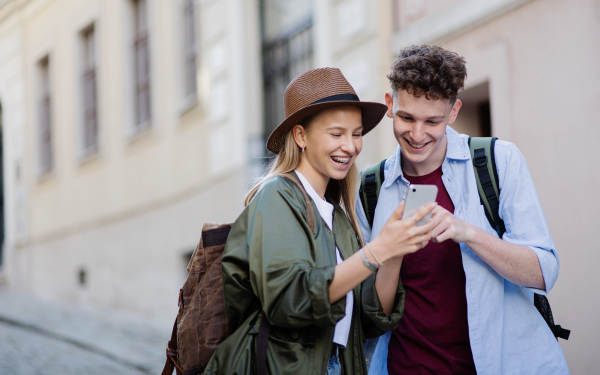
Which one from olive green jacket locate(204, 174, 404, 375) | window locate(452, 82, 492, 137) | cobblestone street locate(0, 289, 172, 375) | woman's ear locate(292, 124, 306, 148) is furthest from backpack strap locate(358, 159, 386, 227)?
cobblestone street locate(0, 289, 172, 375)

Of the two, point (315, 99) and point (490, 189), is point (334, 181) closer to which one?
point (315, 99)

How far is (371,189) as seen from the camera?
3207 mm

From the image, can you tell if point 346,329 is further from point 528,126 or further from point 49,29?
point 49,29

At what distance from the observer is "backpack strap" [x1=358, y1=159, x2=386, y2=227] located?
10.4 ft

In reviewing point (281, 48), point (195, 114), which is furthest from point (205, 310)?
point (195, 114)

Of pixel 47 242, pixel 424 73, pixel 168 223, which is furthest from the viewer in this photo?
pixel 47 242

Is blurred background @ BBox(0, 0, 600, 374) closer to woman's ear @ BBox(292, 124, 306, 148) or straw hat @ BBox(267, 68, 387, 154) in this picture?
straw hat @ BBox(267, 68, 387, 154)

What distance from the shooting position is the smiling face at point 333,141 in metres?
2.73

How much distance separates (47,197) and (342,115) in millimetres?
13684

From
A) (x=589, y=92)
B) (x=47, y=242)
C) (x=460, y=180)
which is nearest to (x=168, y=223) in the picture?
(x=47, y=242)

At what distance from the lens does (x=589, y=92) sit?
509 cm

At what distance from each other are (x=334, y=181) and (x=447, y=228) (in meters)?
0.58

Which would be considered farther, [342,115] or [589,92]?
[589,92]

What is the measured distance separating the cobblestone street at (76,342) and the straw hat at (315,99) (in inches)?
204
